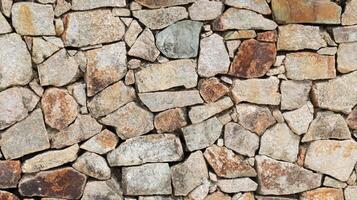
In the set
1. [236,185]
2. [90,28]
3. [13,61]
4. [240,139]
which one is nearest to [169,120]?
[240,139]

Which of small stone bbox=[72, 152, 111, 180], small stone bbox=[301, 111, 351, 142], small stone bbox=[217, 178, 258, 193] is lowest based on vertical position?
small stone bbox=[217, 178, 258, 193]

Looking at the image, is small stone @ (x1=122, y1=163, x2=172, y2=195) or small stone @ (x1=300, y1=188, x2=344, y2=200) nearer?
small stone @ (x1=122, y1=163, x2=172, y2=195)

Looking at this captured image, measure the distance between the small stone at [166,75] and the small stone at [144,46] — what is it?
0.07m

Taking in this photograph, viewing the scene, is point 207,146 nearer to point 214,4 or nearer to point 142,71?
point 142,71

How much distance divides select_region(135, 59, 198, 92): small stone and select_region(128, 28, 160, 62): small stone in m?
0.07

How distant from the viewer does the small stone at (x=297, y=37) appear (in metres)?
3.15

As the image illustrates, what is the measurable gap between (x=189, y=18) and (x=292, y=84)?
0.70 meters

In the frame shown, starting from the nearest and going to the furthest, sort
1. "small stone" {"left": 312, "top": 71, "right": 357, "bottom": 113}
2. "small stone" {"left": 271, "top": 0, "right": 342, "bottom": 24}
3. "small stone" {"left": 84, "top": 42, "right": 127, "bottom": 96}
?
1. "small stone" {"left": 84, "top": 42, "right": 127, "bottom": 96}
2. "small stone" {"left": 271, "top": 0, "right": 342, "bottom": 24}
3. "small stone" {"left": 312, "top": 71, "right": 357, "bottom": 113}

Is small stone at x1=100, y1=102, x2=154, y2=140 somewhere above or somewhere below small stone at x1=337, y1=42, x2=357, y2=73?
below

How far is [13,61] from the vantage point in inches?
115

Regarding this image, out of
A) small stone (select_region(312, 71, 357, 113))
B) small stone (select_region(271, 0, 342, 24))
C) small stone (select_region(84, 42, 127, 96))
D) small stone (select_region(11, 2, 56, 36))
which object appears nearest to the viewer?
small stone (select_region(11, 2, 56, 36))

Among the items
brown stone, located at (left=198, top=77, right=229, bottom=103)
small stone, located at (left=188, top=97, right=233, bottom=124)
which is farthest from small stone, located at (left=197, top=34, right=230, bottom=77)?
small stone, located at (left=188, top=97, right=233, bottom=124)

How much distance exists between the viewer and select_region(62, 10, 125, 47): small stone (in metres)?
2.96

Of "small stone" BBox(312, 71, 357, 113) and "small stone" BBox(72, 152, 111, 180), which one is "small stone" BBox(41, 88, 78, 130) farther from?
"small stone" BBox(312, 71, 357, 113)
